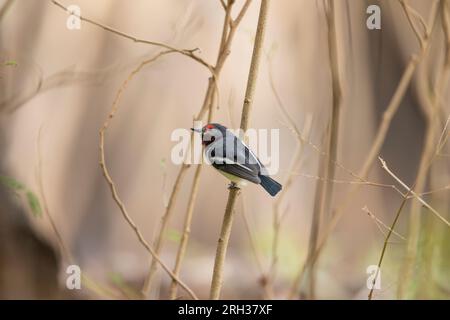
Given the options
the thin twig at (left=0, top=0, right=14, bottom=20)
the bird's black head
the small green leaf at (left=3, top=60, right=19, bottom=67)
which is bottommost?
the bird's black head

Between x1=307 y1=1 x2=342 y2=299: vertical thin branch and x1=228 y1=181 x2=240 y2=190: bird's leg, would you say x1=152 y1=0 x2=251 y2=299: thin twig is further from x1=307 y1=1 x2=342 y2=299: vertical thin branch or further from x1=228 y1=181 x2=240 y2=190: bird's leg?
x1=307 y1=1 x2=342 y2=299: vertical thin branch

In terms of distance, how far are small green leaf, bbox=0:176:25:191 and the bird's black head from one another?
1.52ft

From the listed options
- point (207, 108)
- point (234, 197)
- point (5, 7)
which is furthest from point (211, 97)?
point (5, 7)

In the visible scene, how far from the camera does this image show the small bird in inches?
38.9

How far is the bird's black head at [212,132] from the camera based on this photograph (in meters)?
1.03

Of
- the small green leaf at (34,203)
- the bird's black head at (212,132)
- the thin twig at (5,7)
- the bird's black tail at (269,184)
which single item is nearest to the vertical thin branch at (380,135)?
the bird's black tail at (269,184)

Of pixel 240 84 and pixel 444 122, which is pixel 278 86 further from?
pixel 444 122

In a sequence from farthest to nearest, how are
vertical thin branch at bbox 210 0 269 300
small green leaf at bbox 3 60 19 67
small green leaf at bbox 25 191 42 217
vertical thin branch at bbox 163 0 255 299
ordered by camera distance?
small green leaf at bbox 25 191 42 217 < small green leaf at bbox 3 60 19 67 < vertical thin branch at bbox 163 0 255 299 < vertical thin branch at bbox 210 0 269 300

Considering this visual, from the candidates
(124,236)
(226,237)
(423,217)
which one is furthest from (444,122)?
(124,236)

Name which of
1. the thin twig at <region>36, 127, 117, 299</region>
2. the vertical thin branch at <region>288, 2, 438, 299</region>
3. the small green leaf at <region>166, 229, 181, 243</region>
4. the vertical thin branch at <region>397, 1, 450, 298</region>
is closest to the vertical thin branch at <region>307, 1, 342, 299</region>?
the vertical thin branch at <region>288, 2, 438, 299</region>

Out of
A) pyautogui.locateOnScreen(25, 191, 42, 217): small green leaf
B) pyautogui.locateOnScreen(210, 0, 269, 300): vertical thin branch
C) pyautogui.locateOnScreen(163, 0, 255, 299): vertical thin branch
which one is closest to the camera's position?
pyautogui.locateOnScreen(210, 0, 269, 300): vertical thin branch

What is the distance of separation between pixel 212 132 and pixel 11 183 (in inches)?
19.9

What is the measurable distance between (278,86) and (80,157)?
18.0 inches

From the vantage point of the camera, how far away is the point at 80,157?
1.28 meters
